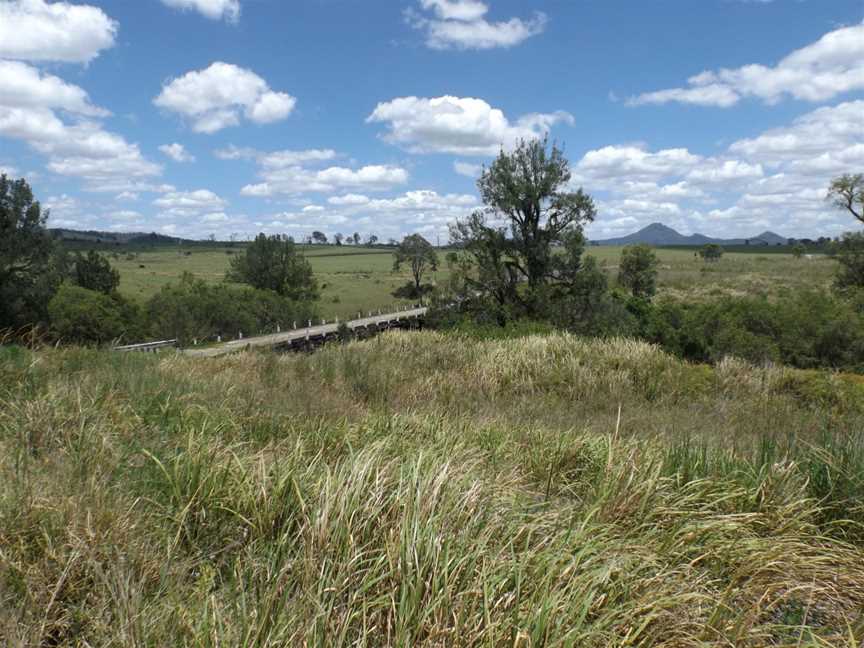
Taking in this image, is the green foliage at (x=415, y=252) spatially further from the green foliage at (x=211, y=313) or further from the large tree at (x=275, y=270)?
the green foliage at (x=211, y=313)

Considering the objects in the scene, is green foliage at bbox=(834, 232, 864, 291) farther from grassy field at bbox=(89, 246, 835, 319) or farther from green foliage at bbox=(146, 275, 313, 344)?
green foliage at bbox=(146, 275, 313, 344)

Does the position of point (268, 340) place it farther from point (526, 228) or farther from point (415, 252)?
point (415, 252)

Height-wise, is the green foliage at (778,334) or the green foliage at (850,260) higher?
the green foliage at (850,260)

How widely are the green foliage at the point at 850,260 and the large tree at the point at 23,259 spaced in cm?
5932

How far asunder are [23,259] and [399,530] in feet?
169

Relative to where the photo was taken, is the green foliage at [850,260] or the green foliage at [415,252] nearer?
the green foliage at [850,260]

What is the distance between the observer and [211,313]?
50.8 m

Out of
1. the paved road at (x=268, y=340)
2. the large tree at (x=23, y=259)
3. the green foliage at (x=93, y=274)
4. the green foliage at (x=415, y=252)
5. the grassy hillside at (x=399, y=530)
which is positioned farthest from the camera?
the green foliage at (x=415, y=252)

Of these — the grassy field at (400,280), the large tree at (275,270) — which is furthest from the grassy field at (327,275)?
the large tree at (275,270)

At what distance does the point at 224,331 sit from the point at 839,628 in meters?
52.5

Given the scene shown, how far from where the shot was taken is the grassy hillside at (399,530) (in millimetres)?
2283

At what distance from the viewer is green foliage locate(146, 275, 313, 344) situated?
1893 inches

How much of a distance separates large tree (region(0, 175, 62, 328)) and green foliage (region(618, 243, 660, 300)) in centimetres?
5313

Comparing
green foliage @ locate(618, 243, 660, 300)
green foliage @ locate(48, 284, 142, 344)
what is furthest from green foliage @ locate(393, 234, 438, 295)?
green foliage @ locate(48, 284, 142, 344)
